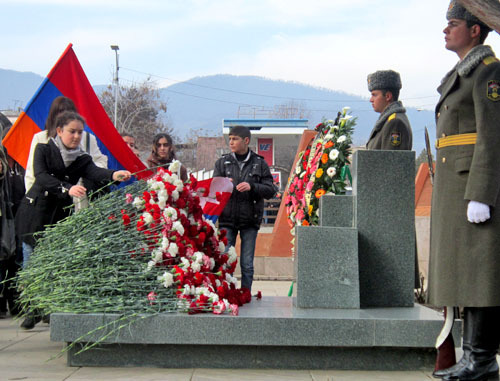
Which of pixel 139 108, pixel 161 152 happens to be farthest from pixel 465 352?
pixel 139 108

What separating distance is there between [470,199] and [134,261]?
91.2 inches

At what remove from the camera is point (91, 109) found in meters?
7.61

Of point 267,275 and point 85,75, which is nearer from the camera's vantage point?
point 85,75

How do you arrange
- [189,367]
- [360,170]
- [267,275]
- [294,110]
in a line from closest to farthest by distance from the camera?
[189,367] < [360,170] < [267,275] < [294,110]

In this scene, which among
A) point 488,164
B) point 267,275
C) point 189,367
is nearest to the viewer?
point 488,164

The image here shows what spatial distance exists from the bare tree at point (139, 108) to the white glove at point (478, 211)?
4414 centimetres

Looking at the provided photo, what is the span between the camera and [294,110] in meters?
60.7

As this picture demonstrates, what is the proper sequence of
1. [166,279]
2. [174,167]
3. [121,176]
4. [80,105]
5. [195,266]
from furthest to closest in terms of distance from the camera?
[80,105]
[121,176]
[174,167]
[195,266]
[166,279]

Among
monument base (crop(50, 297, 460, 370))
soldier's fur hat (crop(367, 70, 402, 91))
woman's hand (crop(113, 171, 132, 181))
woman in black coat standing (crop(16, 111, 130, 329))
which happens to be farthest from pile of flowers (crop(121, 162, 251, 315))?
soldier's fur hat (crop(367, 70, 402, 91))

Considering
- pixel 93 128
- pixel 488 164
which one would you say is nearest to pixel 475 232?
pixel 488 164

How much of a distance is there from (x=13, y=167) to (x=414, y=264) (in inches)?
186

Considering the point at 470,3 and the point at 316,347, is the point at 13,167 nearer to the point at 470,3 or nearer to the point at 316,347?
the point at 316,347

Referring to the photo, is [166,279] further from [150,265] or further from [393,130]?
[393,130]

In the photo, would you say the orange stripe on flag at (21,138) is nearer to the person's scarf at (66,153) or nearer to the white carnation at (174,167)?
the person's scarf at (66,153)
